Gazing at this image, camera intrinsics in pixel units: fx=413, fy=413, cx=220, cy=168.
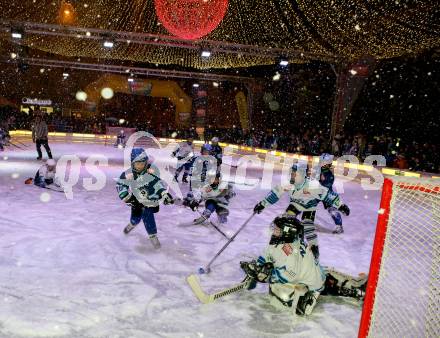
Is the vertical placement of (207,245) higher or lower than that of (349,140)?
lower

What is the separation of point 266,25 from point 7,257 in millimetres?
11168

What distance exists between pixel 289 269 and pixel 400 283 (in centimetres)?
196

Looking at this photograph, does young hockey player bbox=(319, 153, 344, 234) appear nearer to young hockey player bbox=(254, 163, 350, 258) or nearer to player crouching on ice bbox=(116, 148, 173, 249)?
young hockey player bbox=(254, 163, 350, 258)

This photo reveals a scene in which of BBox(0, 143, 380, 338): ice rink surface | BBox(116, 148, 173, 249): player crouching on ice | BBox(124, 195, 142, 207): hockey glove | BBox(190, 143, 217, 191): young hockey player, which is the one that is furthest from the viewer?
BBox(190, 143, 217, 191): young hockey player

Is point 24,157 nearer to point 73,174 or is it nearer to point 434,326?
point 73,174

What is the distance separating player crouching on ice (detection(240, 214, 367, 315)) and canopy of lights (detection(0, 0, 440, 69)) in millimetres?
5976

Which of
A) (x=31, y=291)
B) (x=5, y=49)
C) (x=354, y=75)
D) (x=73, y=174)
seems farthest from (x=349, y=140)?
(x=5, y=49)

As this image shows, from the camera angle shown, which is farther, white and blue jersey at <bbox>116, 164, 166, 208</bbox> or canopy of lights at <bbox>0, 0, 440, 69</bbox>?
canopy of lights at <bbox>0, 0, 440, 69</bbox>

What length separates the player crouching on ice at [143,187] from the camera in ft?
18.1

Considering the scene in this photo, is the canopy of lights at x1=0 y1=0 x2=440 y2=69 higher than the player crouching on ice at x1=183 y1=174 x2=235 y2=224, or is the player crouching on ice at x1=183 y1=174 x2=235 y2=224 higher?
the canopy of lights at x1=0 y1=0 x2=440 y2=69

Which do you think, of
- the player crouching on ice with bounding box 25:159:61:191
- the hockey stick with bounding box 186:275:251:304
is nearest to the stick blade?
the hockey stick with bounding box 186:275:251:304

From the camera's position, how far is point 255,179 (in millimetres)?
13484

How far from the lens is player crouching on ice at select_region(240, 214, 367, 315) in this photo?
12.5ft

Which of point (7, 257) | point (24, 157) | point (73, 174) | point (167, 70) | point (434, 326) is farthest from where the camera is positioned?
point (167, 70)
